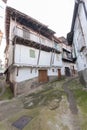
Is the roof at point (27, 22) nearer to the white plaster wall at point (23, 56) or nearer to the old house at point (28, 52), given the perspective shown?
the old house at point (28, 52)

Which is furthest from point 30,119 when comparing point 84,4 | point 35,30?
point 35,30

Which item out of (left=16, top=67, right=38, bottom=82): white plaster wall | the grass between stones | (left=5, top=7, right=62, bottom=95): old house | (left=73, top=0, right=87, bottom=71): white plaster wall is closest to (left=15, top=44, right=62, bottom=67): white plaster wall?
(left=5, top=7, right=62, bottom=95): old house

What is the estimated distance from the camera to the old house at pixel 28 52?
17.8 meters

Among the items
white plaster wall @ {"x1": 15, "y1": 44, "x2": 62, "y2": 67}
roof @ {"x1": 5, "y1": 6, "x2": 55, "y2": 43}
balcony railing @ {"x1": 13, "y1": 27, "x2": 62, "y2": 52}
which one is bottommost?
white plaster wall @ {"x1": 15, "y1": 44, "x2": 62, "y2": 67}

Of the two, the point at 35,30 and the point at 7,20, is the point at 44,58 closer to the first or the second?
the point at 35,30

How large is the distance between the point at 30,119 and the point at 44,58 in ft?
49.4

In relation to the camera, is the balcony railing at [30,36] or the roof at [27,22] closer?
the balcony railing at [30,36]

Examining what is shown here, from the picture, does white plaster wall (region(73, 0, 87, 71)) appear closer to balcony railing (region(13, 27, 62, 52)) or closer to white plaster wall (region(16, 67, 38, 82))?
balcony railing (region(13, 27, 62, 52))

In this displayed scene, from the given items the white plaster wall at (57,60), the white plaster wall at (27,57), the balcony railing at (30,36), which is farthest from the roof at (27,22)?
the white plaster wall at (57,60)

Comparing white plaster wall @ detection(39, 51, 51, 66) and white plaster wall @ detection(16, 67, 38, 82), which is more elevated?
white plaster wall @ detection(39, 51, 51, 66)

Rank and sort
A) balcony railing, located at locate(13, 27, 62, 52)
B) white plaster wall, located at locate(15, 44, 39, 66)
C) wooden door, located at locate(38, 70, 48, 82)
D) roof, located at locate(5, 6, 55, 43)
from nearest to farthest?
white plaster wall, located at locate(15, 44, 39, 66), balcony railing, located at locate(13, 27, 62, 52), roof, located at locate(5, 6, 55, 43), wooden door, located at locate(38, 70, 48, 82)

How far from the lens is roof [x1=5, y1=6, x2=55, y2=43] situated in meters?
18.4

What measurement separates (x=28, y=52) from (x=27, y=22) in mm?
5320

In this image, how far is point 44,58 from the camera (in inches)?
897
